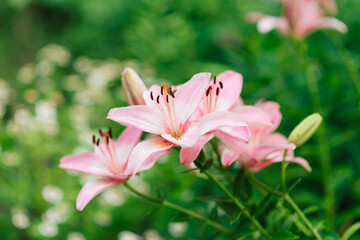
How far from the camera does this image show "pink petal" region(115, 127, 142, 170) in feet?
1.31

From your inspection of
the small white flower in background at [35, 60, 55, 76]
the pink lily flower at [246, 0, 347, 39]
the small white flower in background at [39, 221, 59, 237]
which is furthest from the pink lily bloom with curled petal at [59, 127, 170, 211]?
the small white flower in background at [35, 60, 55, 76]

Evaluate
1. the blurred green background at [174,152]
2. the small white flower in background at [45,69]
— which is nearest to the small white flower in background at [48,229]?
the blurred green background at [174,152]

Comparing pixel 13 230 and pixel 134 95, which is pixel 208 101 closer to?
pixel 134 95

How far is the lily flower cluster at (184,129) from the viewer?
33 cm

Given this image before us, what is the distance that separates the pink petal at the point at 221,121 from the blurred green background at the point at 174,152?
0.19ft

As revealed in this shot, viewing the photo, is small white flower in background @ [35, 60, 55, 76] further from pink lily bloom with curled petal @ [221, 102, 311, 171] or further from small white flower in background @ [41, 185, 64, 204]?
pink lily bloom with curled petal @ [221, 102, 311, 171]

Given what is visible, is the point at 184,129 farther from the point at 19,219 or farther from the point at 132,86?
the point at 19,219

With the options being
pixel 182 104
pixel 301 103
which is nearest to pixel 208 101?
pixel 182 104

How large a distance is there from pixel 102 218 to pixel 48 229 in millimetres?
119

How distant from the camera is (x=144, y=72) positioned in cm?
119

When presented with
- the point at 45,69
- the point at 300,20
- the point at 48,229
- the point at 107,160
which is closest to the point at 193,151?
the point at 107,160

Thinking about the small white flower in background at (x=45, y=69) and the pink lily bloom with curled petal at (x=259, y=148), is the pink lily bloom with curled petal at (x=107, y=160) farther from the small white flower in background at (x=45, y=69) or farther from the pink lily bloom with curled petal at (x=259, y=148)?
the small white flower in background at (x=45, y=69)

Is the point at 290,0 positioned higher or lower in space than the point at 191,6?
lower

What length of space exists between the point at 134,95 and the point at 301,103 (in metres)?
0.49
